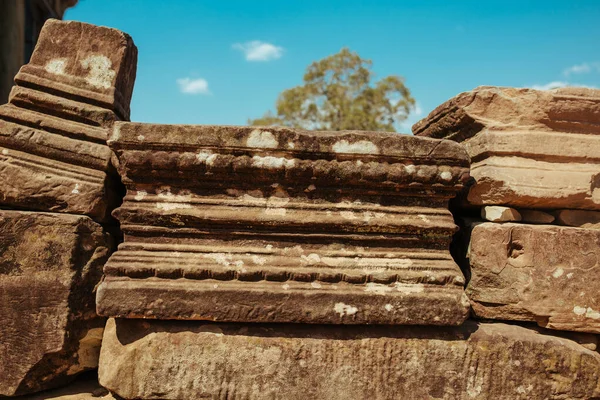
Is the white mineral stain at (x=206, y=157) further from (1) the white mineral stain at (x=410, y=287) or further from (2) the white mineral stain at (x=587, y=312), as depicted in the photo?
(2) the white mineral stain at (x=587, y=312)

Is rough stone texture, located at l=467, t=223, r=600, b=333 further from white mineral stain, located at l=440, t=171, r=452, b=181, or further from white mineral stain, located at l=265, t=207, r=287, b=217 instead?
white mineral stain, located at l=265, t=207, r=287, b=217

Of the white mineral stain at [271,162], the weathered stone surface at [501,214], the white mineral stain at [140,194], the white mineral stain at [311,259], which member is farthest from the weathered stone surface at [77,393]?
the weathered stone surface at [501,214]

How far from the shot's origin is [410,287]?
1.68m

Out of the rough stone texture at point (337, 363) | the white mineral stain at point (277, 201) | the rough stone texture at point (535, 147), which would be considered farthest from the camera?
the rough stone texture at point (535, 147)

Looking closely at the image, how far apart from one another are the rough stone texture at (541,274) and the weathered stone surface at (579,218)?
103 mm

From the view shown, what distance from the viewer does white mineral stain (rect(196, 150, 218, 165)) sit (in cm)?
161

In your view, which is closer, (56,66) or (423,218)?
(423,218)

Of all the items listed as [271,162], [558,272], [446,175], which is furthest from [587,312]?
[271,162]

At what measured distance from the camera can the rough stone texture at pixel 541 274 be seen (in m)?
1.75

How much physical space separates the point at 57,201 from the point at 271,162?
0.89 m

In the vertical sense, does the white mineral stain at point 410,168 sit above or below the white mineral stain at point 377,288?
above

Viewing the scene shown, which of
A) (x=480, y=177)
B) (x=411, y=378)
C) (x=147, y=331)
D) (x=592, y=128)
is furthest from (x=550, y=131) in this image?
(x=147, y=331)

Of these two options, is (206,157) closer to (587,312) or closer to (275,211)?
(275,211)

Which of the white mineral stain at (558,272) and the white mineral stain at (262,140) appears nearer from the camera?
the white mineral stain at (262,140)
